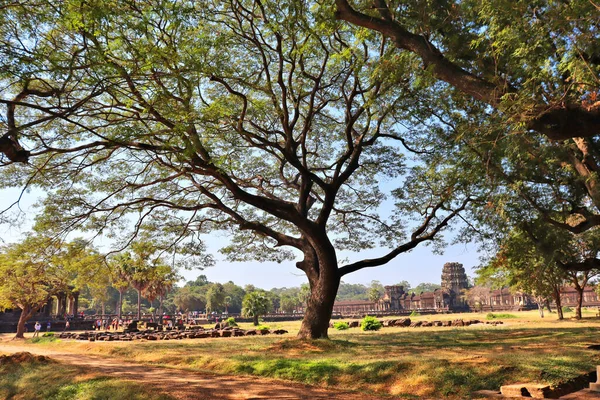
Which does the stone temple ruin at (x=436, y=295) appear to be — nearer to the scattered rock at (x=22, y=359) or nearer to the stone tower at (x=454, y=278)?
the stone tower at (x=454, y=278)

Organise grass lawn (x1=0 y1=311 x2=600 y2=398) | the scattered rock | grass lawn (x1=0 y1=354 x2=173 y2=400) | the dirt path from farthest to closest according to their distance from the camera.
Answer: the scattered rock, grass lawn (x1=0 y1=354 x2=173 y2=400), grass lawn (x1=0 y1=311 x2=600 y2=398), the dirt path

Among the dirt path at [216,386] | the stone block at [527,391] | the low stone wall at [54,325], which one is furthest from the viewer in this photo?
the low stone wall at [54,325]

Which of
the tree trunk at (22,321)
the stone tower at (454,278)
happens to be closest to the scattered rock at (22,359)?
the tree trunk at (22,321)

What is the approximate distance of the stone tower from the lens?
88625 mm

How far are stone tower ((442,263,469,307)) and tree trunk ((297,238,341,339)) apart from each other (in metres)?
79.6

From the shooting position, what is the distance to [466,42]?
9641mm

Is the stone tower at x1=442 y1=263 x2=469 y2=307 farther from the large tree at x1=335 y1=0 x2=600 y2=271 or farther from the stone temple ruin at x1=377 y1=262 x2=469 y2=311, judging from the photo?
the large tree at x1=335 y1=0 x2=600 y2=271

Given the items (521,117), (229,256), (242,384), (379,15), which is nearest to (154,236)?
(229,256)

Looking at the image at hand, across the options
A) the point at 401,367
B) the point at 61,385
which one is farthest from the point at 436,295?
the point at 61,385

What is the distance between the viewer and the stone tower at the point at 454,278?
88625 millimetres

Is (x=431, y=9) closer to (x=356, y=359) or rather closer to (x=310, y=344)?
(x=356, y=359)

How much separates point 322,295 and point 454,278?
275 ft

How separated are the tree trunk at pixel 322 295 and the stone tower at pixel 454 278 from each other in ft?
261

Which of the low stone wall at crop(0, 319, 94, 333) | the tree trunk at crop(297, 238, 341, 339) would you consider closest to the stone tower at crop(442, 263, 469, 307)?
the low stone wall at crop(0, 319, 94, 333)
